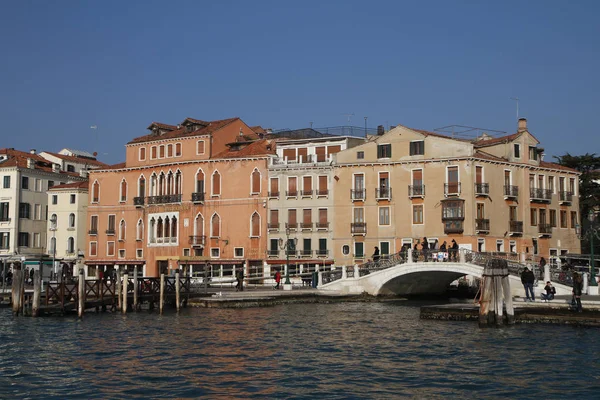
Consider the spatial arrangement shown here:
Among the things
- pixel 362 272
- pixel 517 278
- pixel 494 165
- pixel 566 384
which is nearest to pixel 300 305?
pixel 362 272

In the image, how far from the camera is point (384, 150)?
55188mm

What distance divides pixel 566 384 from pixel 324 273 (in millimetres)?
28447

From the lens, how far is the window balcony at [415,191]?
175 feet

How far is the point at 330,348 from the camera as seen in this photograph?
25.8 metres

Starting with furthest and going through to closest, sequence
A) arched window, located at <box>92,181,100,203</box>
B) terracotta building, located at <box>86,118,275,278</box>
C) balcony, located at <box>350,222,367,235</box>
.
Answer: arched window, located at <box>92,181,100,203</box> < terracotta building, located at <box>86,118,275,278</box> < balcony, located at <box>350,222,367,235</box>

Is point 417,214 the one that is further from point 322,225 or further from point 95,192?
point 95,192

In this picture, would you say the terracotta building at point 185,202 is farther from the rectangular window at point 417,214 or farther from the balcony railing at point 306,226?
the rectangular window at point 417,214

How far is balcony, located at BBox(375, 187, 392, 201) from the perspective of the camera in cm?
5456

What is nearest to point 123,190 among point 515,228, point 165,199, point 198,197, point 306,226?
point 165,199

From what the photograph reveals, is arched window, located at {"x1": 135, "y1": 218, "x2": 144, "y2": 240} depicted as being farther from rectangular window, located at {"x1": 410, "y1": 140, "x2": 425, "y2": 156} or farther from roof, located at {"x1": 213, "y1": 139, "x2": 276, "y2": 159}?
rectangular window, located at {"x1": 410, "y1": 140, "x2": 425, "y2": 156}

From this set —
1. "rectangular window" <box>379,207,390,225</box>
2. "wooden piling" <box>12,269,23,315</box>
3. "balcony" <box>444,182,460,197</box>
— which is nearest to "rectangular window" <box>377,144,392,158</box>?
"rectangular window" <box>379,207,390,225</box>

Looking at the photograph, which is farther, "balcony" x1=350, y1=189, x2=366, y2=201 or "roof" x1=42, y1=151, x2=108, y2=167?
"roof" x1=42, y1=151, x2=108, y2=167

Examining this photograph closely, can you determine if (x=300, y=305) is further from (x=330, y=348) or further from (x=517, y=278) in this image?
(x=330, y=348)

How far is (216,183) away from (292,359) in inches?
1473
